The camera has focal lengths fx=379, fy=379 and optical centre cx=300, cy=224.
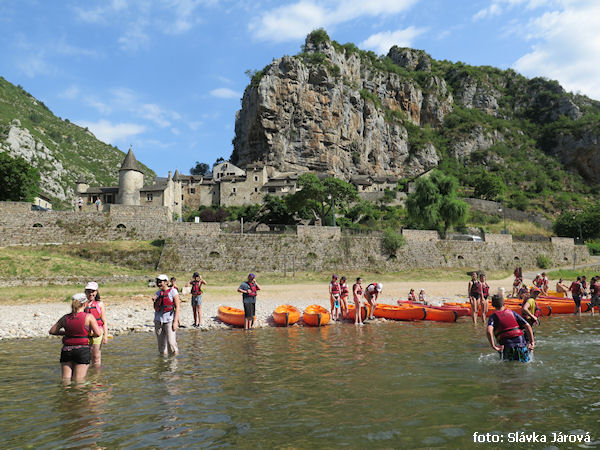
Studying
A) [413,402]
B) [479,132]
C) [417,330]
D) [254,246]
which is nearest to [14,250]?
[254,246]

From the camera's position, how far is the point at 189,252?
36781 millimetres

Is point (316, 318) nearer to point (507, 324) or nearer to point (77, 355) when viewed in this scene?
point (507, 324)

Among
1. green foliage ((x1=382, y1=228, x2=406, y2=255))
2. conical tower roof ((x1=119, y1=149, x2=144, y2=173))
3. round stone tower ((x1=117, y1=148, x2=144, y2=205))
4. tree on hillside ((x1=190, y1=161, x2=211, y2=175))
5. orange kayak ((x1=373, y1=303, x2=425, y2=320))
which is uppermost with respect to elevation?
tree on hillside ((x1=190, y1=161, x2=211, y2=175))

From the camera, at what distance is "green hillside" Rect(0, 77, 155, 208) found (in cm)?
8856

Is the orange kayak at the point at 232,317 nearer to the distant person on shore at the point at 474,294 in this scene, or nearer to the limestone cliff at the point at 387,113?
the distant person on shore at the point at 474,294

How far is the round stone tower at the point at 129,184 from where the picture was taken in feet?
188

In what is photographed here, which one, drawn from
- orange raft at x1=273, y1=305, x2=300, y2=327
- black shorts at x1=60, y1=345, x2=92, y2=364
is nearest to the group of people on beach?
orange raft at x1=273, y1=305, x2=300, y2=327

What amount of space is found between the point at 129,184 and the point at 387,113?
86.5m

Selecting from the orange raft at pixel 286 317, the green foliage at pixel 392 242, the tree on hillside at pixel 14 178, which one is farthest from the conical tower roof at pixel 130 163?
the orange raft at pixel 286 317

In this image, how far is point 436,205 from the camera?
50781 mm

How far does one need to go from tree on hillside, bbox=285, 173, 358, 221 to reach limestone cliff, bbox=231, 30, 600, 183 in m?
30.9

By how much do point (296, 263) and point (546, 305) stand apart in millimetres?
22449

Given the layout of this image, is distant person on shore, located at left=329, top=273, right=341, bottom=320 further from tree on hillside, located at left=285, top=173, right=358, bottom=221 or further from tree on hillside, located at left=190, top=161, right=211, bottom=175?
tree on hillside, located at left=190, top=161, right=211, bottom=175

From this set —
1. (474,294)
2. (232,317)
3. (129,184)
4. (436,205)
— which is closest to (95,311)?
(232,317)
